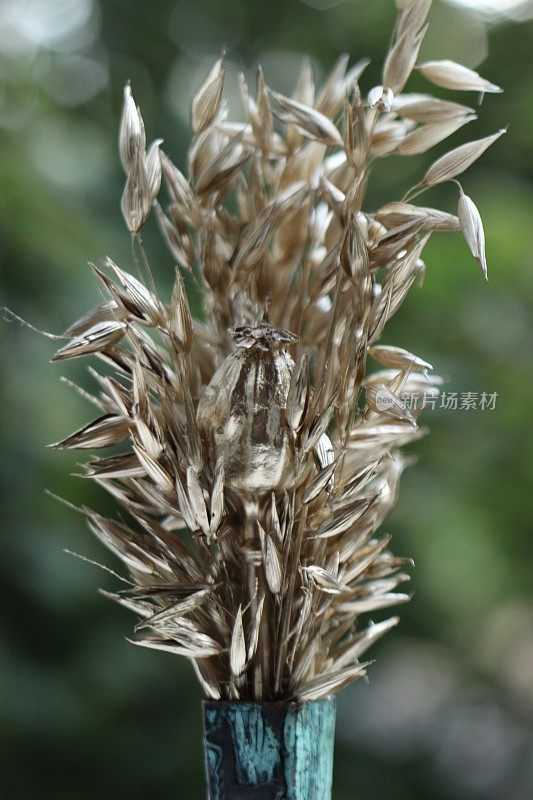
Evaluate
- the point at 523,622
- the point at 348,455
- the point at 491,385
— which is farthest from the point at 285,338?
the point at 523,622

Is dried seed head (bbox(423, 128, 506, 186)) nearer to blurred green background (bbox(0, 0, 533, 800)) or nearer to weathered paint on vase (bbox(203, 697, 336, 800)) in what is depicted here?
weathered paint on vase (bbox(203, 697, 336, 800))

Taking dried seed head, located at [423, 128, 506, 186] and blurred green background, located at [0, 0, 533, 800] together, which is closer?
dried seed head, located at [423, 128, 506, 186]

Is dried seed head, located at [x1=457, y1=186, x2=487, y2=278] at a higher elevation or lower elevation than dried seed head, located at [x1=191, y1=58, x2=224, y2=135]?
lower

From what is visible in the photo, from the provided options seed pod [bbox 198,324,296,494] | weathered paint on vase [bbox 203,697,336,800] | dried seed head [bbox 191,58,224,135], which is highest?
dried seed head [bbox 191,58,224,135]

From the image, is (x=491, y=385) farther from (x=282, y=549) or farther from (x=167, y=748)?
(x=282, y=549)

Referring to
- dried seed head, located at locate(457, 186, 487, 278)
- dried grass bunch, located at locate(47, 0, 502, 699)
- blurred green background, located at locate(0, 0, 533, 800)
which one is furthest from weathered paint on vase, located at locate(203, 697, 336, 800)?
blurred green background, located at locate(0, 0, 533, 800)

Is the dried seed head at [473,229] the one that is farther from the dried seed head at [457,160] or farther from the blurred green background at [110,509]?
the blurred green background at [110,509]
